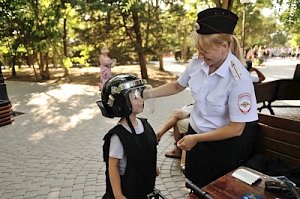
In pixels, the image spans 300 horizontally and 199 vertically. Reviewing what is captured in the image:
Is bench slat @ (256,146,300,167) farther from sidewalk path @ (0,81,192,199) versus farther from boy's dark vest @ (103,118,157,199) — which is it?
boy's dark vest @ (103,118,157,199)

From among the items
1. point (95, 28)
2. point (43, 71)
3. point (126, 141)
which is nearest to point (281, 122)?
point (126, 141)

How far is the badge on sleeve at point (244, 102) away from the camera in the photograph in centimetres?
180

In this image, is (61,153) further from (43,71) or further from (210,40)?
(43,71)

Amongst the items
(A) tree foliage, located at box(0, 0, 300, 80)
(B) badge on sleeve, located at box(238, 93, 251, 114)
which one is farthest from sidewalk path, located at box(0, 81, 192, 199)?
(A) tree foliage, located at box(0, 0, 300, 80)

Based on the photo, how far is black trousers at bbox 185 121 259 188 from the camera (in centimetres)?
214

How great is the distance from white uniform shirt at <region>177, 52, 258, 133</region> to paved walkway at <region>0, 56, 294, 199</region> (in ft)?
5.89

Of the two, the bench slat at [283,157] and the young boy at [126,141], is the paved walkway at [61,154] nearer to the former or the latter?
the bench slat at [283,157]

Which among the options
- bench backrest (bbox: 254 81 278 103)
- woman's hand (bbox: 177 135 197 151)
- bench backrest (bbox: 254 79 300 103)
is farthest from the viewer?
bench backrest (bbox: 254 79 300 103)

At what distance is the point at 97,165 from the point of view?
4.47 meters

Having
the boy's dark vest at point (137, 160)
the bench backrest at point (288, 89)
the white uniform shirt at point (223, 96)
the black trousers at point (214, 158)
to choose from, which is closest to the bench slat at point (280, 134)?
the black trousers at point (214, 158)

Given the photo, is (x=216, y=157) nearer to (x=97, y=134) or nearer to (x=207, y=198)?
(x=207, y=198)

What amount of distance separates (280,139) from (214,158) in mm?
978

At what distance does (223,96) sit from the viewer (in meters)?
1.87

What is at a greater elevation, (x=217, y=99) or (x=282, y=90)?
(x=217, y=99)
